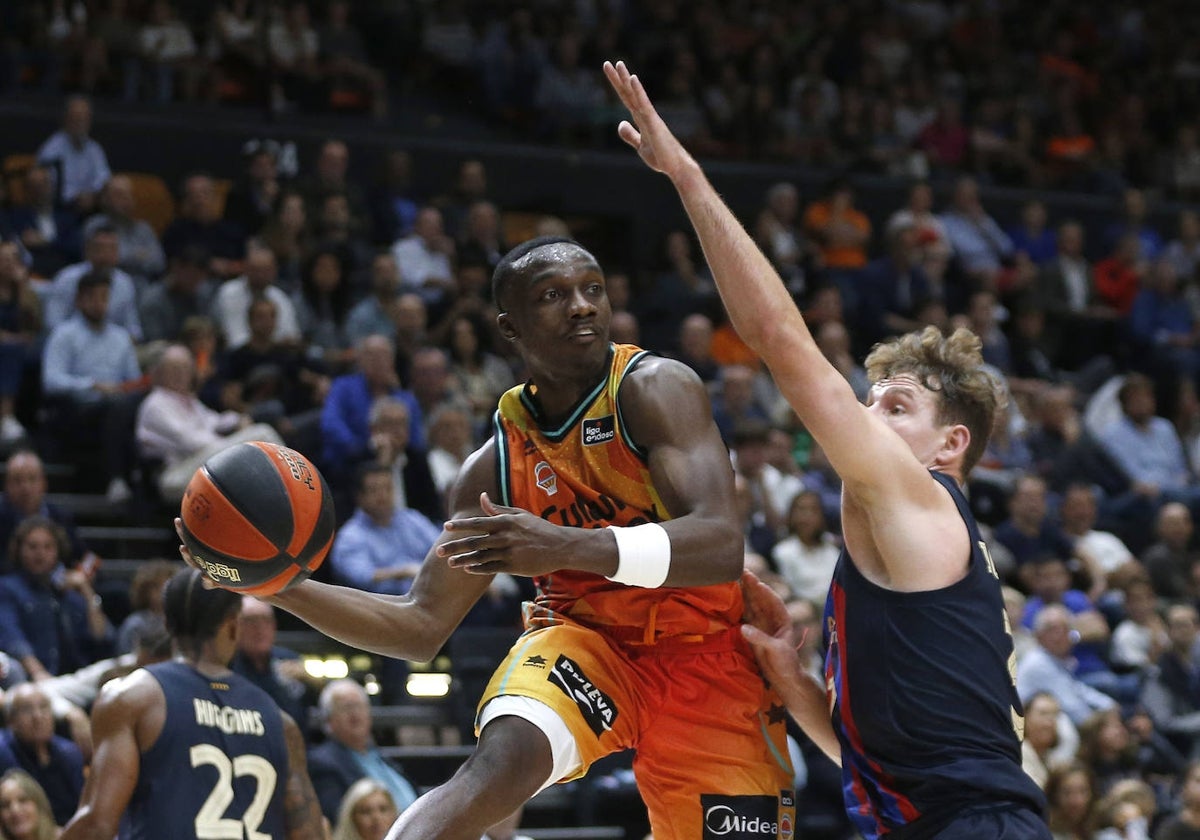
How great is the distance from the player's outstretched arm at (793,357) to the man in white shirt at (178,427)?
5983 millimetres

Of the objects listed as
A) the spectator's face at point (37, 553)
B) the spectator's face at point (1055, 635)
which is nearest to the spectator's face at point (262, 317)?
the spectator's face at point (37, 553)

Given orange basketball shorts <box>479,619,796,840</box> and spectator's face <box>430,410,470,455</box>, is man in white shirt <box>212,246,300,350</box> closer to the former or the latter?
spectator's face <box>430,410,470,455</box>

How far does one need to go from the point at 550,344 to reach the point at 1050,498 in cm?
877

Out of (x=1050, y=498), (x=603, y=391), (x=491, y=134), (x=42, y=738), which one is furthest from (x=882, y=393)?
(x=491, y=134)

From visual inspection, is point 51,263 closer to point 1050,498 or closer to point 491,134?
point 491,134

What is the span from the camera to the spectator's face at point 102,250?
1033 centimetres

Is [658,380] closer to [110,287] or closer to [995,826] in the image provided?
[995,826]

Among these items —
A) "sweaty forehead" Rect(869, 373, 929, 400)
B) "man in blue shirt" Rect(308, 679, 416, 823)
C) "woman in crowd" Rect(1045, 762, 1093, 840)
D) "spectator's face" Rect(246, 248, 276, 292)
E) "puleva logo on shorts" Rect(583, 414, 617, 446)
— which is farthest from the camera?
"spectator's face" Rect(246, 248, 276, 292)

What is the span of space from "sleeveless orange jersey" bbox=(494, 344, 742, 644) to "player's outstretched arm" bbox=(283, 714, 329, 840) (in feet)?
4.98

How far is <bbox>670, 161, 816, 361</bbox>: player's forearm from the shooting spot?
3.63 meters

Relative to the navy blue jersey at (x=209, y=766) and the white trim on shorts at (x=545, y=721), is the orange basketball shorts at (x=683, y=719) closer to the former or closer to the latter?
the white trim on shorts at (x=545, y=721)

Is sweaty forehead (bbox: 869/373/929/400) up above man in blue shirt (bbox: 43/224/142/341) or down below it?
above

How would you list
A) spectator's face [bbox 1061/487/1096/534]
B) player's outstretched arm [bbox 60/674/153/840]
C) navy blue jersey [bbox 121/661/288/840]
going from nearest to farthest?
player's outstretched arm [bbox 60/674/153/840], navy blue jersey [bbox 121/661/288/840], spectator's face [bbox 1061/487/1096/534]

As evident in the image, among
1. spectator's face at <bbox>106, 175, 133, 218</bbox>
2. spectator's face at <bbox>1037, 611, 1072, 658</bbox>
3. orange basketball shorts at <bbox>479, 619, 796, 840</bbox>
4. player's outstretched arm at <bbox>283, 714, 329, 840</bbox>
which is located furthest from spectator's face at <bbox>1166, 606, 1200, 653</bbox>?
spectator's face at <bbox>106, 175, 133, 218</bbox>
